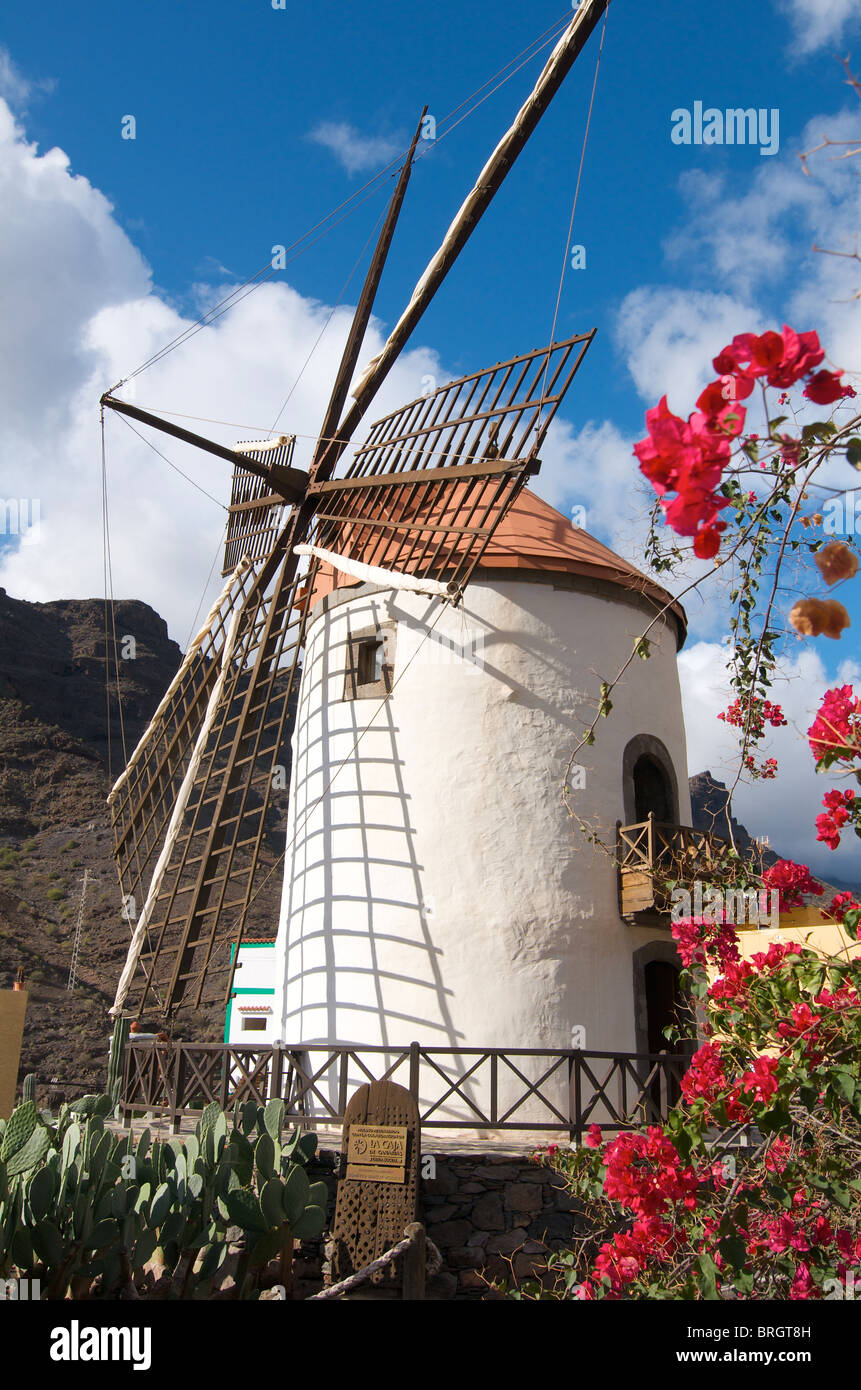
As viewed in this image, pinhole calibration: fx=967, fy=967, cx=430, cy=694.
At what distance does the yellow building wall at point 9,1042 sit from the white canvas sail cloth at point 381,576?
5.46 metres

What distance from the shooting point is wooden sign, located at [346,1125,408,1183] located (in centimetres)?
643

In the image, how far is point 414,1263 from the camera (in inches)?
244

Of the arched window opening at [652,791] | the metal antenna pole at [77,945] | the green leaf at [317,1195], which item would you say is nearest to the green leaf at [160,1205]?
the green leaf at [317,1195]

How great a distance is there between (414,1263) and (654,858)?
4338 millimetres

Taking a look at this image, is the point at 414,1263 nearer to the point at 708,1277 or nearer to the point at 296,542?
the point at 708,1277

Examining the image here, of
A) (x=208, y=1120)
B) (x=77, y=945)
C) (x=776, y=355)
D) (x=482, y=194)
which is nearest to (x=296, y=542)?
(x=482, y=194)

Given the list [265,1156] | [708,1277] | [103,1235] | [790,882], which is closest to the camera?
[708,1277]

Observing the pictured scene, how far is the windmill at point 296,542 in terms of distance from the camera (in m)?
8.70

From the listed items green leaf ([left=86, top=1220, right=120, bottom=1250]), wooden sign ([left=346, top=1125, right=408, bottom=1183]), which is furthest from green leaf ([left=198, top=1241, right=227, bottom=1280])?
wooden sign ([left=346, top=1125, right=408, bottom=1183])

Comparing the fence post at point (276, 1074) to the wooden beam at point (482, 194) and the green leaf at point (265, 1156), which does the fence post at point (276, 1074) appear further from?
the wooden beam at point (482, 194)

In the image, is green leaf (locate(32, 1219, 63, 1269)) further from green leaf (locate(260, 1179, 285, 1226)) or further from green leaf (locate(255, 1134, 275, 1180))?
green leaf (locate(255, 1134, 275, 1180))

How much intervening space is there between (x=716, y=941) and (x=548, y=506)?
898cm

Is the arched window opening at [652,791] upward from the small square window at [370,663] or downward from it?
downward
